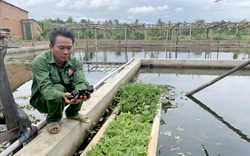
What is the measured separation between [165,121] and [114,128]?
49.9 inches

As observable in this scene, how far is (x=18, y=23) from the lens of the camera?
25250 mm

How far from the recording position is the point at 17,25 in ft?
82.0

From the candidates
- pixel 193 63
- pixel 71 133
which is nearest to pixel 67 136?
pixel 71 133

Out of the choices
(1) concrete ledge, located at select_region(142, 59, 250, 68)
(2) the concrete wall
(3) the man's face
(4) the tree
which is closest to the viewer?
(3) the man's face

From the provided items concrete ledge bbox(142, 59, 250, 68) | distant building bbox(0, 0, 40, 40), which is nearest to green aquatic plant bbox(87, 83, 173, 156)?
concrete ledge bbox(142, 59, 250, 68)

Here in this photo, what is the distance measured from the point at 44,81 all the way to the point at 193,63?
8058 mm

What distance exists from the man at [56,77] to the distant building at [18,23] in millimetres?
23727

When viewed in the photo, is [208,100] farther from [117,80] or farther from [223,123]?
[117,80]

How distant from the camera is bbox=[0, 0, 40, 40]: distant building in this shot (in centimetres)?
2245

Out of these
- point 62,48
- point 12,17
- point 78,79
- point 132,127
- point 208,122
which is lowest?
point 208,122

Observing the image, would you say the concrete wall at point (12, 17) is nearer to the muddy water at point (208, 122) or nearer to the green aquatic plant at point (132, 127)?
the green aquatic plant at point (132, 127)

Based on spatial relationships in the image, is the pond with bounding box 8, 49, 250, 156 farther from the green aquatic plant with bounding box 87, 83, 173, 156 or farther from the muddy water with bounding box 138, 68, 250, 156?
the green aquatic plant with bounding box 87, 83, 173, 156

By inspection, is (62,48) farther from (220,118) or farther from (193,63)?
(193,63)

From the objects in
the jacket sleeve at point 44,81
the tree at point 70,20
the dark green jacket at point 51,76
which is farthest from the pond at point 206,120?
the tree at point 70,20
